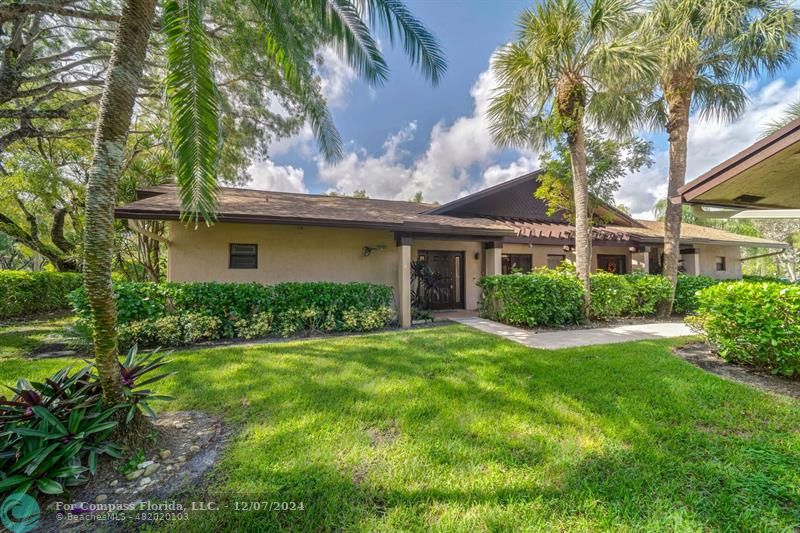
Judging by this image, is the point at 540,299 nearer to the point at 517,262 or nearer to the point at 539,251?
the point at 517,262

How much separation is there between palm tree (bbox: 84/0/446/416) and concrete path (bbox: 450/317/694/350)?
5.66 m

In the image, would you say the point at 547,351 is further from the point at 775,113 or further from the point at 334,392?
the point at 775,113

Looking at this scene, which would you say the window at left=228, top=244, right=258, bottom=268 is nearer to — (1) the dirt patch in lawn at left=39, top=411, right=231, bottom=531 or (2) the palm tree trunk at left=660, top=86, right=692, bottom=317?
(1) the dirt patch in lawn at left=39, top=411, right=231, bottom=531

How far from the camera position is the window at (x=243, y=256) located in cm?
856

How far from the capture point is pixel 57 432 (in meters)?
2.44

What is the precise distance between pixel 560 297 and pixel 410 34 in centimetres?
709

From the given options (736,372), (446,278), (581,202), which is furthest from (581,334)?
(446,278)

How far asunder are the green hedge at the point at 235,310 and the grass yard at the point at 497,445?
1567 mm

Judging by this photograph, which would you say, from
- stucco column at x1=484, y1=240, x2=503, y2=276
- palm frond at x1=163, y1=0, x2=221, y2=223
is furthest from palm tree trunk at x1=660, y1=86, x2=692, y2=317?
palm frond at x1=163, y1=0, x2=221, y2=223

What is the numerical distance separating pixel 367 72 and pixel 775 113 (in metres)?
17.0

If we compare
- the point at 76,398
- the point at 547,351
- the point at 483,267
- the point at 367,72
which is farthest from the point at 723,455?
the point at 483,267

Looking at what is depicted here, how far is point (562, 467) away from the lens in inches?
102

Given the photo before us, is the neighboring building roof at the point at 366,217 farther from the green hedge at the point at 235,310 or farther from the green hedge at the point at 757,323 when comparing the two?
the green hedge at the point at 757,323

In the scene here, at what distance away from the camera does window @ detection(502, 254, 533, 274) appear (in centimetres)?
1268
